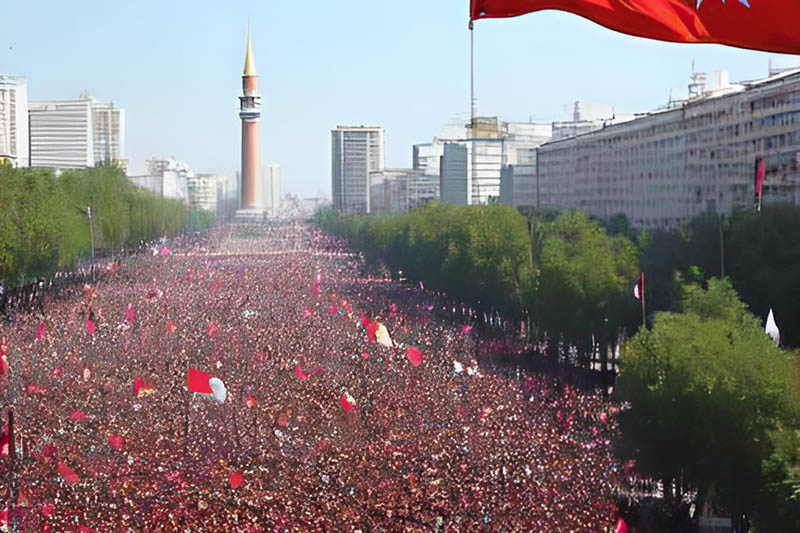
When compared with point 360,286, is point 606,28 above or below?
above

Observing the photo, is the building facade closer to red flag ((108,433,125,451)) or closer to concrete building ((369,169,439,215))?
concrete building ((369,169,439,215))

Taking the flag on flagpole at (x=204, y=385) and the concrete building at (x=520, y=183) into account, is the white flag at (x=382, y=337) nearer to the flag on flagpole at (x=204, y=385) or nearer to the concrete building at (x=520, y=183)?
the flag on flagpole at (x=204, y=385)

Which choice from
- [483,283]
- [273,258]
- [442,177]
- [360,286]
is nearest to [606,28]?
[483,283]

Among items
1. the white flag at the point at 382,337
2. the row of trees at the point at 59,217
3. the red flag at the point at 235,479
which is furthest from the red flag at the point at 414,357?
the row of trees at the point at 59,217

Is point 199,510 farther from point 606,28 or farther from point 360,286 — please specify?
point 360,286

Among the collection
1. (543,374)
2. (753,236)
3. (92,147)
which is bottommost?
(543,374)
